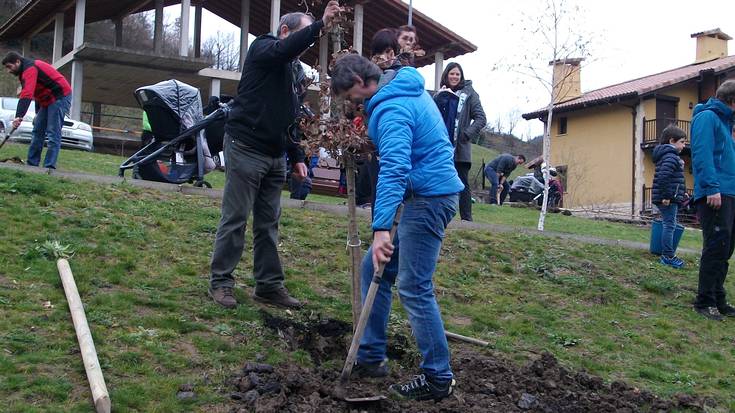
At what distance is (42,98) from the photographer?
11.6 m

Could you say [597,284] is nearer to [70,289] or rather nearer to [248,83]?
[248,83]

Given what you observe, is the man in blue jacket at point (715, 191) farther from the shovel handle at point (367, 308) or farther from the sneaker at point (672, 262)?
the shovel handle at point (367, 308)

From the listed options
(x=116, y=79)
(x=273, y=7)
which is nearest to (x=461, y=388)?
(x=273, y=7)

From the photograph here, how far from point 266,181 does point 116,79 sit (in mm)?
23736

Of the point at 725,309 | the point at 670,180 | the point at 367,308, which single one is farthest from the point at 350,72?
the point at 670,180

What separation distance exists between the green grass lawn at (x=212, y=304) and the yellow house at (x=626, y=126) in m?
27.0

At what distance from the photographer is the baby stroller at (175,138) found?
1097cm

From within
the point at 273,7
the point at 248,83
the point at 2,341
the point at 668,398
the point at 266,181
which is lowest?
the point at 668,398

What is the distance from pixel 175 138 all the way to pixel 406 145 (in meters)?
7.30

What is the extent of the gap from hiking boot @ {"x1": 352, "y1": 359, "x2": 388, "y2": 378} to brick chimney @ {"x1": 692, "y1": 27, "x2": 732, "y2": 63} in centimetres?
3940

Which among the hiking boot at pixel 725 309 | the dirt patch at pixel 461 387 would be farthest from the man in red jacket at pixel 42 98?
the hiking boot at pixel 725 309

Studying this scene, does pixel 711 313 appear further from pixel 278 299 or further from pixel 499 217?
pixel 499 217

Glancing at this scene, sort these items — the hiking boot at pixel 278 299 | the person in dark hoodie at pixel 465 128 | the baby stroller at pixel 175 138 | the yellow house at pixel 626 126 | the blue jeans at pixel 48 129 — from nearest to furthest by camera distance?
the hiking boot at pixel 278 299 → the person in dark hoodie at pixel 465 128 → the baby stroller at pixel 175 138 → the blue jeans at pixel 48 129 → the yellow house at pixel 626 126

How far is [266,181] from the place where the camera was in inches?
237
